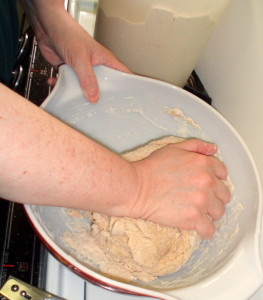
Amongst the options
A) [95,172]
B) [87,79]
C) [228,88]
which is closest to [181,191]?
[95,172]

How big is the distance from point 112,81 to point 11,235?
1.23ft

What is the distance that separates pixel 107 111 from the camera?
73 cm

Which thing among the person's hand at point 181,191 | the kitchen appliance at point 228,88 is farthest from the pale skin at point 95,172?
the kitchen appliance at point 228,88

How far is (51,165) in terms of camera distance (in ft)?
1.28

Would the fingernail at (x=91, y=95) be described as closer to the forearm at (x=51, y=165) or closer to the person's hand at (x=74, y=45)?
the person's hand at (x=74, y=45)

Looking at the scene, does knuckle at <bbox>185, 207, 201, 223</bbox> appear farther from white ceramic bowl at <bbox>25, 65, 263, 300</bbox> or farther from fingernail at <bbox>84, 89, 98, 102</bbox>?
fingernail at <bbox>84, 89, 98, 102</bbox>

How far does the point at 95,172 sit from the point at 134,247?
222 mm

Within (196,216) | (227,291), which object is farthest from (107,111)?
(227,291)

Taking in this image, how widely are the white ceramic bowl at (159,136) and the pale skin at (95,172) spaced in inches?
1.2

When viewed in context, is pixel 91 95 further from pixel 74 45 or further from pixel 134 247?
pixel 134 247

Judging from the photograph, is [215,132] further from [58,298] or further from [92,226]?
[58,298]

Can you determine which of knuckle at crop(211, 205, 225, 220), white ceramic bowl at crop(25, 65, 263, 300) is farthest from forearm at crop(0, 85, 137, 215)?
knuckle at crop(211, 205, 225, 220)

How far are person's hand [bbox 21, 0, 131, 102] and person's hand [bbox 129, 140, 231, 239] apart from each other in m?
0.21

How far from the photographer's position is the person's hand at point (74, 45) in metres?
0.65
